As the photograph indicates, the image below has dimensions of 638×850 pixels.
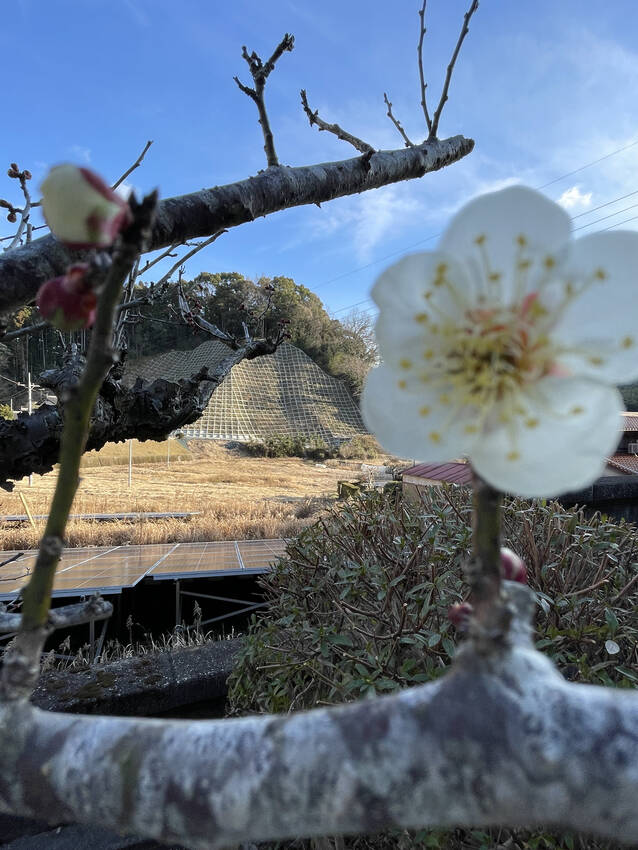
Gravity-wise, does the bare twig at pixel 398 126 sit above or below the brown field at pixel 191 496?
above

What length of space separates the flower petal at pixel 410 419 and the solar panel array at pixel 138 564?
4.31 meters

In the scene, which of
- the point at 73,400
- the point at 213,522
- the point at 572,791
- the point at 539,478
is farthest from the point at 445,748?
the point at 213,522

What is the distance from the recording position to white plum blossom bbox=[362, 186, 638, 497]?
36 cm

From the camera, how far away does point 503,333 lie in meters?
0.39

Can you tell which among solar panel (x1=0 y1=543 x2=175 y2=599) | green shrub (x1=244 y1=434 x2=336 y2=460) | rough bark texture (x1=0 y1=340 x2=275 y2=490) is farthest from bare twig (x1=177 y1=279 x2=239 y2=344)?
green shrub (x1=244 y1=434 x2=336 y2=460)

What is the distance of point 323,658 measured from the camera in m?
1.62

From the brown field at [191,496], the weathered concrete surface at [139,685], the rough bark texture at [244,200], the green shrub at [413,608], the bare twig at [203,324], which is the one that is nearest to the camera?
the rough bark texture at [244,200]

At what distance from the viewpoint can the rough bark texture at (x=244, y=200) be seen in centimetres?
111

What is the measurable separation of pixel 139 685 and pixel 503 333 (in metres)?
3.01

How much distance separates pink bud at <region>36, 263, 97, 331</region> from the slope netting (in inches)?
1062

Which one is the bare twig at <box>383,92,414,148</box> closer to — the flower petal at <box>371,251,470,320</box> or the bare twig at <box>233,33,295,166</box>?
the bare twig at <box>233,33,295,166</box>

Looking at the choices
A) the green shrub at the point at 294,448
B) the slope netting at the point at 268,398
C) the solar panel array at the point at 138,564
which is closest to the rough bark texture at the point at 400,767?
the solar panel array at the point at 138,564

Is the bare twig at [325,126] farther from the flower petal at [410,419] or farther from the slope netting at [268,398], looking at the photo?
the slope netting at [268,398]

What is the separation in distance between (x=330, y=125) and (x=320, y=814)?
225 cm
